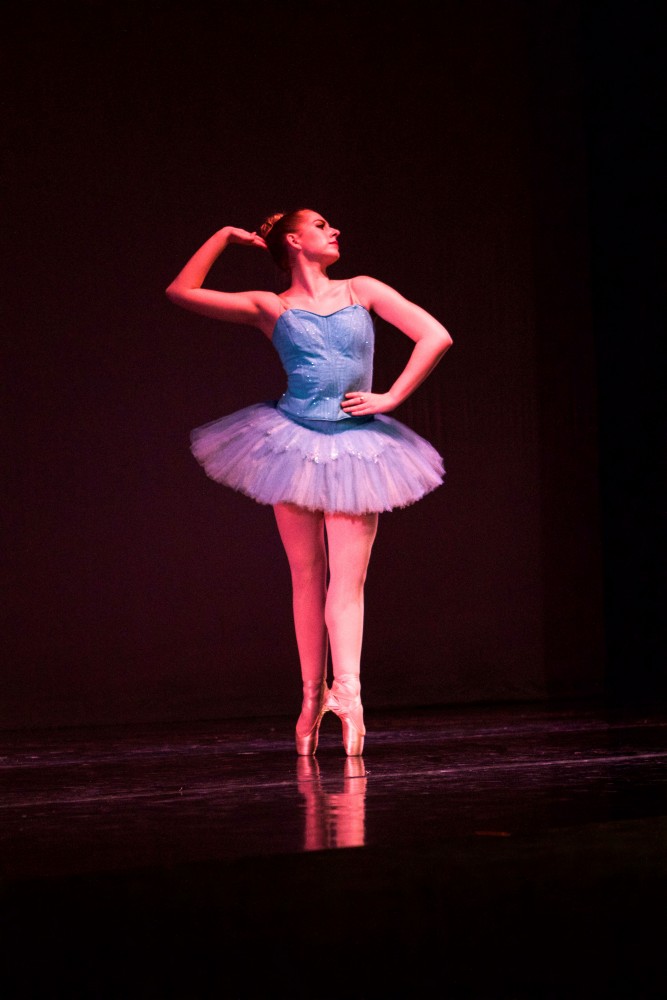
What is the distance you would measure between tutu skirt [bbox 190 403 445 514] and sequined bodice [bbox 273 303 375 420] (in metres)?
0.05

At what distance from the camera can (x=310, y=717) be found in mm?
2812

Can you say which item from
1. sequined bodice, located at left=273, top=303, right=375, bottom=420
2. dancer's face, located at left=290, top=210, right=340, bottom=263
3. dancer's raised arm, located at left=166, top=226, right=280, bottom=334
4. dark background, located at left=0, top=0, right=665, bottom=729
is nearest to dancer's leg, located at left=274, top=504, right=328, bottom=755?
sequined bodice, located at left=273, top=303, right=375, bottom=420

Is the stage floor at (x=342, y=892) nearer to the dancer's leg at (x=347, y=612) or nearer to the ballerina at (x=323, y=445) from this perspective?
the dancer's leg at (x=347, y=612)

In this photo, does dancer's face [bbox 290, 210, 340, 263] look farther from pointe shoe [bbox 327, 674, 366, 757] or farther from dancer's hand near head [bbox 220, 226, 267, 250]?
pointe shoe [bbox 327, 674, 366, 757]

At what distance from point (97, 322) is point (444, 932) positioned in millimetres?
3164

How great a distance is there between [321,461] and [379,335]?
6.90 ft

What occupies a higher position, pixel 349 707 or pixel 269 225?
pixel 269 225

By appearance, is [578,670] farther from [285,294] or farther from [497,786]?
[497,786]

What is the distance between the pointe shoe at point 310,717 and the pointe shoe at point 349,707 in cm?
12

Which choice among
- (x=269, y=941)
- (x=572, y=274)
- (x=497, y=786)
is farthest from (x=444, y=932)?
(x=572, y=274)

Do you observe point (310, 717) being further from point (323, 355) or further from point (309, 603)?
point (323, 355)

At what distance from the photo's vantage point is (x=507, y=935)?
157 cm

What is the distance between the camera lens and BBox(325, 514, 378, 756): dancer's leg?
2674mm

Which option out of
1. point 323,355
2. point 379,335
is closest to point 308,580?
point 323,355
